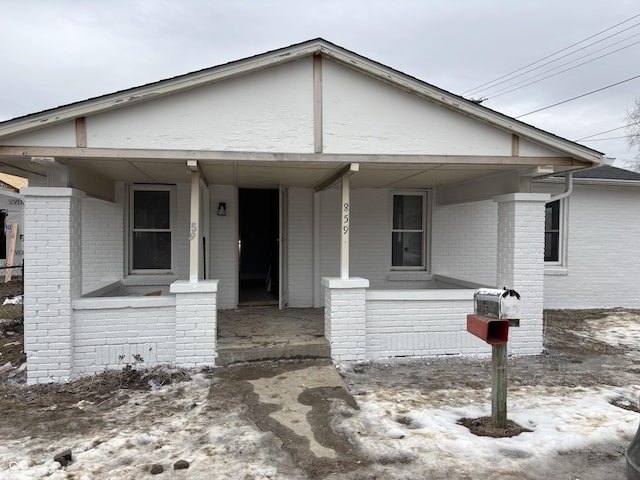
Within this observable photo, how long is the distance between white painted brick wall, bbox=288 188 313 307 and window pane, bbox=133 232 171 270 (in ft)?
7.24

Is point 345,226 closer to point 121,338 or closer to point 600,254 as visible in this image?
point 121,338

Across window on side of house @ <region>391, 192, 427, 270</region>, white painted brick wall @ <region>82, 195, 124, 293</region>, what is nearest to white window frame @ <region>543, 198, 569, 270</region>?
window on side of house @ <region>391, 192, 427, 270</region>

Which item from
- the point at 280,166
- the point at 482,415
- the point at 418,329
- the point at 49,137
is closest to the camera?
the point at 482,415

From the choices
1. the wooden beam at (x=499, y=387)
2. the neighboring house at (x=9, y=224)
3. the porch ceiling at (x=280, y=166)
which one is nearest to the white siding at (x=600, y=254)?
A: the porch ceiling at (x=280, y=166)

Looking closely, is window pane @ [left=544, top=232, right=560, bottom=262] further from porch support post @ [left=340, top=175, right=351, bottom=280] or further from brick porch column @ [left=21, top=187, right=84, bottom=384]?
brick porch column @ [left=21, top=187, right=84, bottom=384]

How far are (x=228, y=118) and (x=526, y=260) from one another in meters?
4.39

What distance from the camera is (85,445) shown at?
3.40m

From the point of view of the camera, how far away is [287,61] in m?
5.10

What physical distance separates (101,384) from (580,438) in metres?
4.76

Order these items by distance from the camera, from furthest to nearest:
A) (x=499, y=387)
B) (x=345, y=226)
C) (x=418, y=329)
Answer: (x=418, y=329), (x=345, y=226), (x=499, y=387)

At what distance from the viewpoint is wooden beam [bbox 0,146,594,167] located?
4.75 meters

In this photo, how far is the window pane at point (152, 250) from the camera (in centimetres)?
753

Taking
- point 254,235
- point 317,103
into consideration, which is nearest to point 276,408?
point 317,103

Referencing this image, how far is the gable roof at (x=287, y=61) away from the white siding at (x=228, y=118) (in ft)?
0.39
